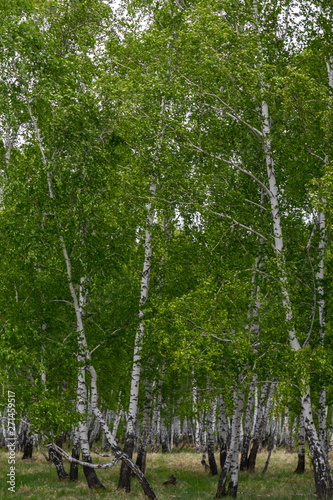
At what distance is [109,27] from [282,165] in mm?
10405

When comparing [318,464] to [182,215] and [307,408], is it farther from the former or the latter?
[182,215]

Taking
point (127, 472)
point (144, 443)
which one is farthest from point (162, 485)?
point (127, 472)

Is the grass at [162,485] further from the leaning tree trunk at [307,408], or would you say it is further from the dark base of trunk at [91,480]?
the leaning tree trunk at [307,408]

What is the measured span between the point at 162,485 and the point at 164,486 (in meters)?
0.20

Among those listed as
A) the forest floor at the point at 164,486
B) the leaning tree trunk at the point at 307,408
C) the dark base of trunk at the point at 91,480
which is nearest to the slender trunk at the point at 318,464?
the leaning tree trunk at the point at 307,408

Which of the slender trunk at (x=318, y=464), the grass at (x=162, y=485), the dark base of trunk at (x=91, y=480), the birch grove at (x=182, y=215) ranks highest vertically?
the birch grove at (x=182, y=215)

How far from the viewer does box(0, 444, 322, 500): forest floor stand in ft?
45.3

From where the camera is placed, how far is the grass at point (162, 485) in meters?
13.8

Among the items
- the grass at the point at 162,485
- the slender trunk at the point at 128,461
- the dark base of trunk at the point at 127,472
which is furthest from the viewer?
the dark base of trunk at the point at 127,472

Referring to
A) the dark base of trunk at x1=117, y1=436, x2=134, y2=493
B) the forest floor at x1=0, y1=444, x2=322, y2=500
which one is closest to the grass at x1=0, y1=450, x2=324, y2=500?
the forest floor at x1=0, y1=444, x2=322, y2=500

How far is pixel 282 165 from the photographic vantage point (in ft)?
47.8

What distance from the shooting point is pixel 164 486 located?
16.6m

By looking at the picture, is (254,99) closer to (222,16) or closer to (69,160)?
(222,16)

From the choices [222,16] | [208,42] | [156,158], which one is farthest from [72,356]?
[222,16]
